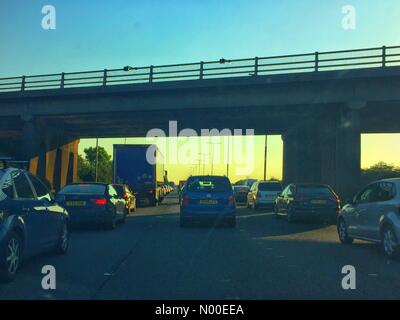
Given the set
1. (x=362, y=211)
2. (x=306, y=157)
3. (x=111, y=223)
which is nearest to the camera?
(x=362, y=211)

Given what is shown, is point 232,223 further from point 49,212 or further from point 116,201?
point 49,212

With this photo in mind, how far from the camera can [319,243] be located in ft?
43.3

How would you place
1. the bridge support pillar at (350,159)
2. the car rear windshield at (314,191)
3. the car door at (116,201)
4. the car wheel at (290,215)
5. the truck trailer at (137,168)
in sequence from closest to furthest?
1. the car door at (116,201)
2. the car rear windshield at (314,191)
3. the car wheel at (290,215)
4. the bridge support pillar at (350,159)
5. the truck trailer at (137,168)

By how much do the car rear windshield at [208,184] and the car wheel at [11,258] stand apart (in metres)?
9.74

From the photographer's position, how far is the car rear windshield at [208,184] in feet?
57.3

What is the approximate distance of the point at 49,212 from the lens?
31.9ft

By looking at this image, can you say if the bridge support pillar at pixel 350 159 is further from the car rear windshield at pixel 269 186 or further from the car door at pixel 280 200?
the car door at pixel 280 200

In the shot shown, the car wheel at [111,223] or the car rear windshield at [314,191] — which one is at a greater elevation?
the car rear windshield at [314,191]

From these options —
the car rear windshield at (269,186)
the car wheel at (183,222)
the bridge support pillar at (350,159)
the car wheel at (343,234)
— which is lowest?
the car wheel at (183,222)

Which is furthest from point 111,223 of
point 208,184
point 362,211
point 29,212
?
point 29,212

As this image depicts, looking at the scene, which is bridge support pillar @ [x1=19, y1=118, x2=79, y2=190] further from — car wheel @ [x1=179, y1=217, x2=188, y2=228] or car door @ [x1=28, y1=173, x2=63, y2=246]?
car door @ [x1=28, y1=173, x2=63, y2=246]

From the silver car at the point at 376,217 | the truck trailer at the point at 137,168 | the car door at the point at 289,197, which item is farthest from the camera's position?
the truck trailer at the point at 137,168

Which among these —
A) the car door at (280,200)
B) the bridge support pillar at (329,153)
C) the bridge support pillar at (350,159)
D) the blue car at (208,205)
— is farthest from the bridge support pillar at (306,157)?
the blue car at (208,205)

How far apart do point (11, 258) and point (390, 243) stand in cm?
683
